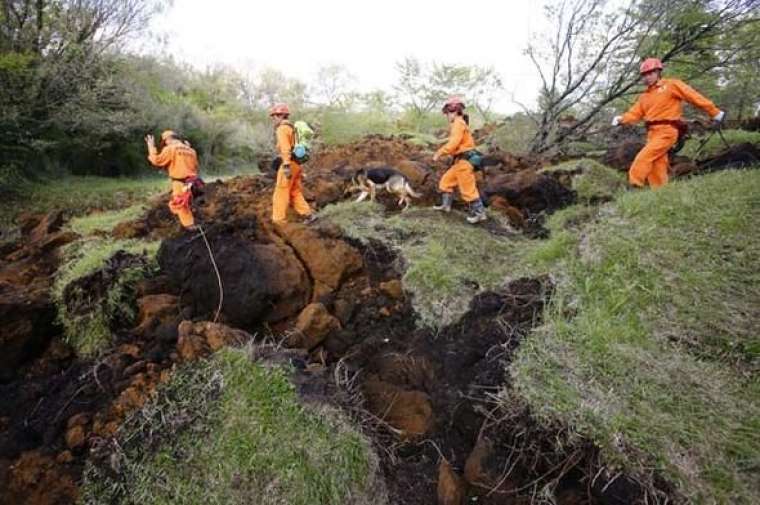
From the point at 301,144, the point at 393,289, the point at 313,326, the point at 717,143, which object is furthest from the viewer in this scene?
the point at 717,143

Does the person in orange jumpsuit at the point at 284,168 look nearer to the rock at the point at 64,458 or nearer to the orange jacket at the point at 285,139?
the orange jacket at the point at 285,139

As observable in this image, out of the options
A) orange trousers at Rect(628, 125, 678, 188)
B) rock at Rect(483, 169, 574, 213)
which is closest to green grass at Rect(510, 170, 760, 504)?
orange trousers at Rect(628, 125, 678, 188)

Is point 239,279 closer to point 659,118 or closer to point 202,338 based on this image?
point 202,338

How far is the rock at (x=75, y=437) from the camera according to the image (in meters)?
2.84

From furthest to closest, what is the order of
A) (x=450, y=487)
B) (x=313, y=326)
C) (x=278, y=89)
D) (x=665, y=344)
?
(x=278, y=89) < (x=313, y=326) < (x=665, y=344) < (x=450, y=487)

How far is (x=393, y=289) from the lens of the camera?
164 inches

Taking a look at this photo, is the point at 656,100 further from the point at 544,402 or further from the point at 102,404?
the point at 102,404

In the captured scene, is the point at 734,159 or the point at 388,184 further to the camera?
the point at 388,184

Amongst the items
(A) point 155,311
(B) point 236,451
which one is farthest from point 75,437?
(A) point 155,311

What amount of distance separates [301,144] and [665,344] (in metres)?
4.34

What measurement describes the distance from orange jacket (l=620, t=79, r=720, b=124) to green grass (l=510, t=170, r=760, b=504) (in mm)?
1210

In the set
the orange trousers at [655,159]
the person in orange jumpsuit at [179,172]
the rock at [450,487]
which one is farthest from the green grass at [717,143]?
the person in orange jumpsuit at [179,172]

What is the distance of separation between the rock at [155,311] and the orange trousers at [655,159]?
5.08 metres

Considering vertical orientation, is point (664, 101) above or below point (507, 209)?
above
